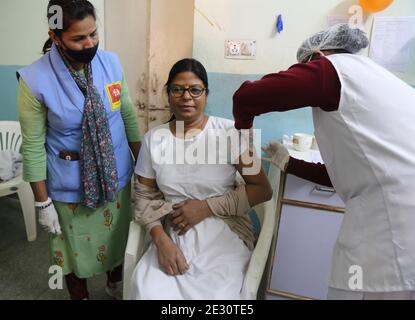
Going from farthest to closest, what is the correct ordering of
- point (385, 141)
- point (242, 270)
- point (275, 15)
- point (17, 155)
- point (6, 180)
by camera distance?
point (17, 155) < point (6, 180) < point (275, 15) < point (242, 270) < point (385, 141)

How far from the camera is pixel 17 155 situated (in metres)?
2.23

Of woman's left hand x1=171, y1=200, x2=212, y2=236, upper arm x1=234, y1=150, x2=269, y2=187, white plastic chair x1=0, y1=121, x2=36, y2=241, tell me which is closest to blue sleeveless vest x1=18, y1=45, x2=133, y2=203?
woman's left hand x1=171, y1=200, x2=212, y2=236

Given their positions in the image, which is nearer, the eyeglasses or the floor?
the eyeglasses

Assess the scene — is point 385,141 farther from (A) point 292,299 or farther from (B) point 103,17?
(B) point 103,17

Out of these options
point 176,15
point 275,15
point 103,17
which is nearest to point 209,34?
point 176,15

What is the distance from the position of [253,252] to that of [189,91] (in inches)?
26.1

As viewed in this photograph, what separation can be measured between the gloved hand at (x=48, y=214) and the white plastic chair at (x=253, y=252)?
1.02 ft

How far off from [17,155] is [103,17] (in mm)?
1136

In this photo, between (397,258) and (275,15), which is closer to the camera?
(397,258)

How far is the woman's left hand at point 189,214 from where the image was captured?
3.98 feet

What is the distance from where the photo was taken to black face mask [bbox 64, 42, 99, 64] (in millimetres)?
1134

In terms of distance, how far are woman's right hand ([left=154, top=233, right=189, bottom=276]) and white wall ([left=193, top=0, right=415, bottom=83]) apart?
124cm

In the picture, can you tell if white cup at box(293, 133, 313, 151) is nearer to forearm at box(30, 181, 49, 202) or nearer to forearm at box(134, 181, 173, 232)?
forearm at box(134, 181, 173, 232)

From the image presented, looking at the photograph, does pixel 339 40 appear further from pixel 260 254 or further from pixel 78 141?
pixel 78 141
